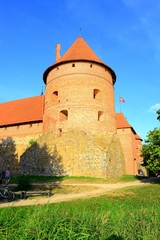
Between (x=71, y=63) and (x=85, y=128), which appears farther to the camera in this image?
(x=71, y=63)

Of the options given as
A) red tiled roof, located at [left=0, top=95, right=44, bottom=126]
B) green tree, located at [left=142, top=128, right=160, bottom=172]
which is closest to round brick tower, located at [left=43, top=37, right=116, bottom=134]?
red tiled roof, located at [left=0, top=95, right=44, bottom=126]

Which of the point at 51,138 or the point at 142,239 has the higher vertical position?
the point at 51,138

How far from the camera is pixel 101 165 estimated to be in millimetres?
17781

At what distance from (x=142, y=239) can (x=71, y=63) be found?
1979 centimetres

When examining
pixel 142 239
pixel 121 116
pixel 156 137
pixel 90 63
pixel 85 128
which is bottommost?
pixel 142 239

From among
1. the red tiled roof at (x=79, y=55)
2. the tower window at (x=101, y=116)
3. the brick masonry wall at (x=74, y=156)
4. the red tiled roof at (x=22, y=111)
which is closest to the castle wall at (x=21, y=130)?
the red tiled roof at (x=22, y=111)

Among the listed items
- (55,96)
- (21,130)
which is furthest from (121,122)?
(21,130)

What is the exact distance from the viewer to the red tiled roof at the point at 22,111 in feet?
77.8

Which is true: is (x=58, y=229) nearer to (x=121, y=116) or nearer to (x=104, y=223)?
(x=104, y=223)

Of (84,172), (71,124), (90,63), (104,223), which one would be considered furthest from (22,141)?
(104,223)

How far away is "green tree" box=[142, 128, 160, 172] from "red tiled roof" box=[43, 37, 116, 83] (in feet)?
30.8

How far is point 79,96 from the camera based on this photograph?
2036 cm

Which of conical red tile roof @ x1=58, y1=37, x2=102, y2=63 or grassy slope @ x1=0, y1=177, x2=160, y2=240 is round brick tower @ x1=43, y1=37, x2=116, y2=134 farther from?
grassy slope @ x1=0, y1=177, x2=160, y2=240

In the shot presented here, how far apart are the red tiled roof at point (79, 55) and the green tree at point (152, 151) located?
938 cm
